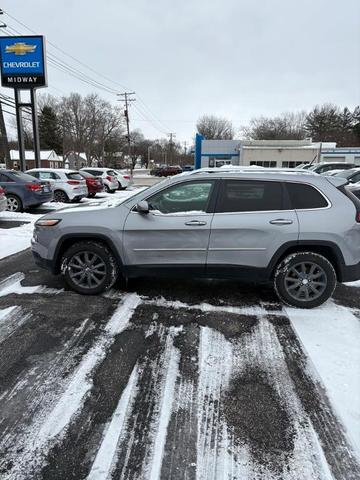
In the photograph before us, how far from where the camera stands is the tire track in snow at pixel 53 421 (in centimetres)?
205

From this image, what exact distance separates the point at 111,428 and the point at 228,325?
1.81 meters

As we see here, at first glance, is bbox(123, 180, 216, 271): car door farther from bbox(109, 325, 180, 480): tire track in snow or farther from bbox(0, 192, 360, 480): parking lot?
bbox(109, 325, 180, 480): tire track in snow

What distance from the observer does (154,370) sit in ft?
9.81

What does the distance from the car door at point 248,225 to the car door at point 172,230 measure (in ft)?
0.48

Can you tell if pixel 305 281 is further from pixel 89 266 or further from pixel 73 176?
pixel 73 176

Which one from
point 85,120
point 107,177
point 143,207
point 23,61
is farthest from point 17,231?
point 85,120

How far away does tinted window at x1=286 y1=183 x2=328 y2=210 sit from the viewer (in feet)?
13.5

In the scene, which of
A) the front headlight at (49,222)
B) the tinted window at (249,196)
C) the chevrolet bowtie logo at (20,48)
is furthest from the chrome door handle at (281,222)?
the chevrolet bowtie logo at (20,48)

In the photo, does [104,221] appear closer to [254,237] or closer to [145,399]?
[254,237]

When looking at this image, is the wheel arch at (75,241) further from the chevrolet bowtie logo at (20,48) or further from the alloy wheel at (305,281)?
the chevrolet bowtie logo at (20,48)

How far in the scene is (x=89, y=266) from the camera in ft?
14.8

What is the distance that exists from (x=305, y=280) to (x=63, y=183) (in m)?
12.2

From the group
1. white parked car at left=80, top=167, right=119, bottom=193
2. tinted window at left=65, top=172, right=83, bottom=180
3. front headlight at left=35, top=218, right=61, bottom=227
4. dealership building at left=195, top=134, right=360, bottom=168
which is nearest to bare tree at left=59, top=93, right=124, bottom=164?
dealership building at left=195, top=134, right=360, bottom=168

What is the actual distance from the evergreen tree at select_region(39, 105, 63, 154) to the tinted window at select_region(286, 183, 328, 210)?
69206 mm
